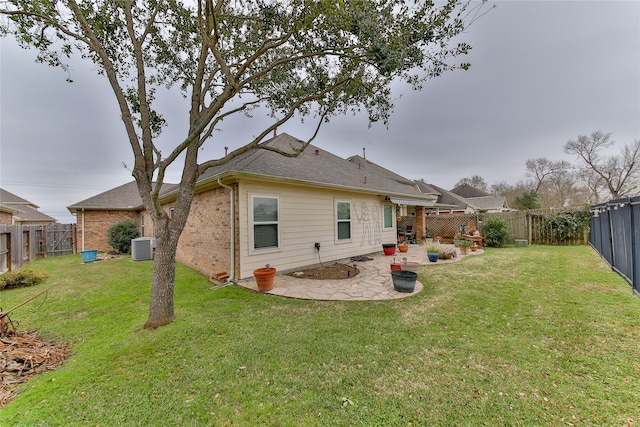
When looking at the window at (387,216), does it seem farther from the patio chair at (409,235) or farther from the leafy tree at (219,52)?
the leafy tree at (219,52)

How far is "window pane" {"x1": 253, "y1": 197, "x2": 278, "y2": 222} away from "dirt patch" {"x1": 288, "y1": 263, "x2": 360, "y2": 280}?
191 cm

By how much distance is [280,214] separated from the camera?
7250 mm

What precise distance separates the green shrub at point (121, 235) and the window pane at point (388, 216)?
13624 millimetres

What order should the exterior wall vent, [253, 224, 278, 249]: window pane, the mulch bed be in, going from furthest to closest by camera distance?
the exterior wall vent < [253, 224, 278, 249]: window pane < the mulch bed

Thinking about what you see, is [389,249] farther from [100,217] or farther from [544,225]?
[100,217]

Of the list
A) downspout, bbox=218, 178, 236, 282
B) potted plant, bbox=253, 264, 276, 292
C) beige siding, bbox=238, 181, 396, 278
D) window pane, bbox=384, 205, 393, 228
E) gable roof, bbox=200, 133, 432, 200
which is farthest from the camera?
window pane, bbox=384, 205, 393, 228

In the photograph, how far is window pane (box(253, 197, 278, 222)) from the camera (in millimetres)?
6762

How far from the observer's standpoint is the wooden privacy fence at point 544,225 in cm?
1195

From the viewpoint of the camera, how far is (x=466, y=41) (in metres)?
4.47

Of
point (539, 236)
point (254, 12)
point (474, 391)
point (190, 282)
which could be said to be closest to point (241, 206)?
point (190, 282)

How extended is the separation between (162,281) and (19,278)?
658cm

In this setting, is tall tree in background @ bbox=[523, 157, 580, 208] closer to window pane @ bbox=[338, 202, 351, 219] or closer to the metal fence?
the metal fence

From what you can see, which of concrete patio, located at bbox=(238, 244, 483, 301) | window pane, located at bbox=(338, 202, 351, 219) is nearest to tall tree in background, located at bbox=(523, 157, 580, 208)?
window pane, located at bbox=(338, 202, 351, 219)

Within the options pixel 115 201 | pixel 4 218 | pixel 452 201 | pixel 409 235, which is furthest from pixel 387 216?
pixel 4 218
